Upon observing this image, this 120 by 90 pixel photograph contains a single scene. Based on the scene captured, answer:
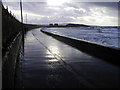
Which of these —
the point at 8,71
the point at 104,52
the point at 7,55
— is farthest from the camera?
the point at 104,52

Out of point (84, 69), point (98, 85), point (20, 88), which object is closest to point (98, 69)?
point (84, 69)

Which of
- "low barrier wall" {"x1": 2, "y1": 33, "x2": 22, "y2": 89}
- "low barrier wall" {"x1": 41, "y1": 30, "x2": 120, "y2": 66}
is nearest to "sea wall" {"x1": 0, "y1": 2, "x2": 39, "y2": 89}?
"low barrier wall" {"x1": 2, "y1": 33, "x2": 22, "y2": 89}

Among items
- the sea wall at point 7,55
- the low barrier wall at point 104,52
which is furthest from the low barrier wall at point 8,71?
the low barrier wall at point 104,52

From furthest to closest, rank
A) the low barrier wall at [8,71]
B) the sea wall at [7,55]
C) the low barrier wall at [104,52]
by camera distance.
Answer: the low barrier wall at [104,52] → the sea wall at [7,55] → the low barrier wall at [8,71]

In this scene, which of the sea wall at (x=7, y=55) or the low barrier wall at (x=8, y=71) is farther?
the sea wall at (x=7, y=55)

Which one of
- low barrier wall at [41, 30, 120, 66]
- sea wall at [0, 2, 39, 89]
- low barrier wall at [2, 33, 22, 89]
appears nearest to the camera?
low barrier wall at [2, 33, 22, 89]

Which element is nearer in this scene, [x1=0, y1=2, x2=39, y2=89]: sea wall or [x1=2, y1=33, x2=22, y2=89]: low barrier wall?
[x1=2, y1=33, x2=22, y2=89]: low barrier wall

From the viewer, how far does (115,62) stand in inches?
401

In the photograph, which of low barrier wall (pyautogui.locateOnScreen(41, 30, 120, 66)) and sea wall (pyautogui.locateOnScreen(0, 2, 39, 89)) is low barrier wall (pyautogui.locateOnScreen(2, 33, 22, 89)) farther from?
low barrier wall (pyautogui.locateOnScreen(41, 30, 120, 66))

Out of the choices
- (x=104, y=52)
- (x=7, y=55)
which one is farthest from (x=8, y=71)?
(x=104, y=52)

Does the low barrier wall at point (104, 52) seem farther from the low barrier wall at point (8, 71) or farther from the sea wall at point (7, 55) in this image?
the low barrier wall at point (8, 71)

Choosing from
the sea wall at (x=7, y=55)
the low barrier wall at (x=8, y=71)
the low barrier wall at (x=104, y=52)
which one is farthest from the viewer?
the low barrier wall at (x=104, y=52)

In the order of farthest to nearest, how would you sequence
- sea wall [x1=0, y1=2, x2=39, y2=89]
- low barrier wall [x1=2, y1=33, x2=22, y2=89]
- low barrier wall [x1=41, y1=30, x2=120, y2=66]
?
low barrier wall [x1=41, y1=30, x2=120, y2=66]
sea wall [x1=0, y1=2, x2=39, y2=89]
low barrier wall [x1=2, y1=33, x2=22, y2=89]

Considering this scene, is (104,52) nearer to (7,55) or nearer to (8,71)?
(7,55)
